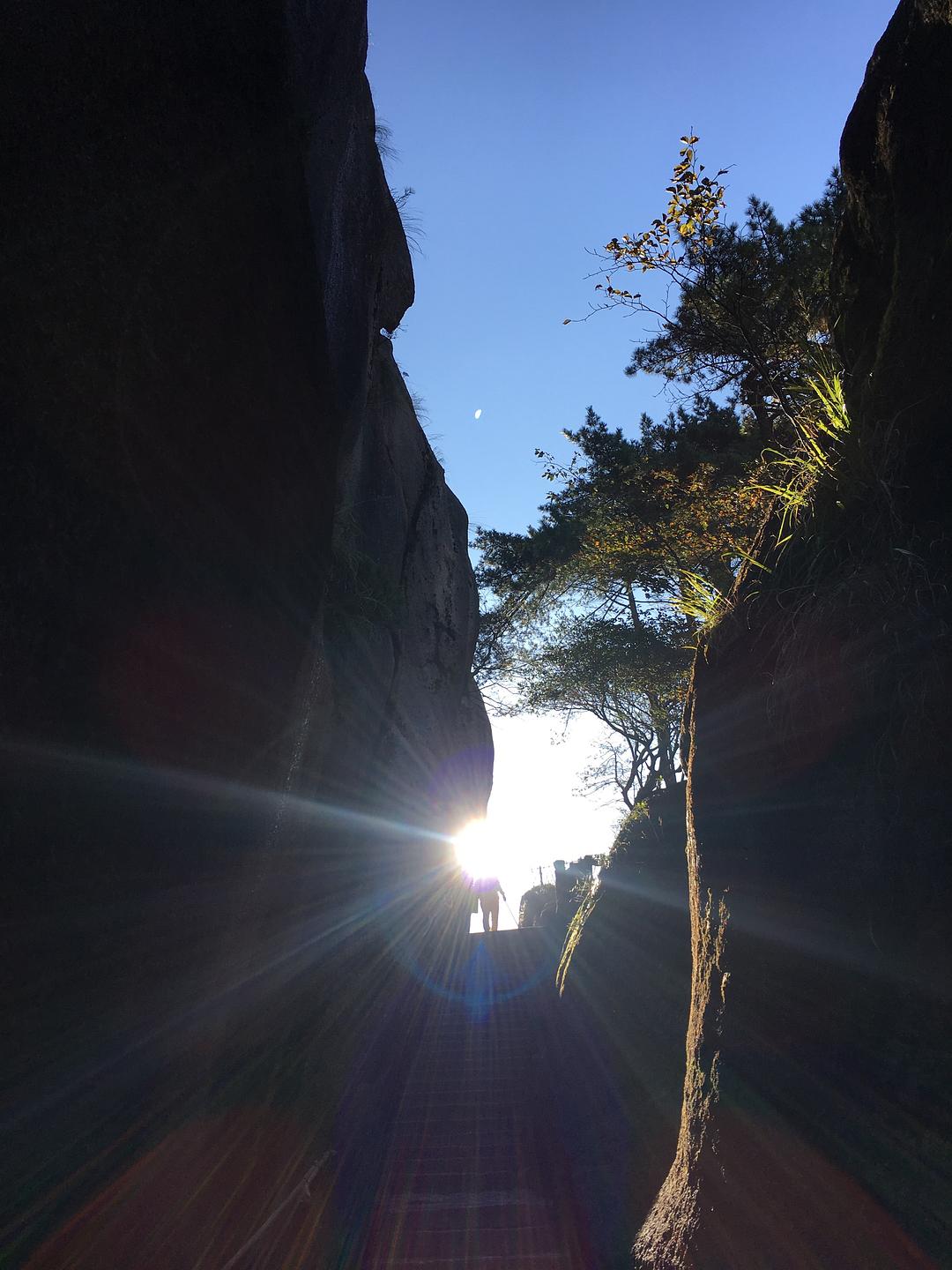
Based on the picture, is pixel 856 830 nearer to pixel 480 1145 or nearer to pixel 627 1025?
pixel 627 1025

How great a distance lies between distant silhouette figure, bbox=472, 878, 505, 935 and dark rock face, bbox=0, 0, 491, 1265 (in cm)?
1101

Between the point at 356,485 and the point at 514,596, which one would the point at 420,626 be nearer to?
the point at 356,485

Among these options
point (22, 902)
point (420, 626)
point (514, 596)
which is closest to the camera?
point (22, 902)

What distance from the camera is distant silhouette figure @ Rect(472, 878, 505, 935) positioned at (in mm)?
17578

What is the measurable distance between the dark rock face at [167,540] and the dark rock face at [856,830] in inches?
113

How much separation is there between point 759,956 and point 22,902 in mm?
3383

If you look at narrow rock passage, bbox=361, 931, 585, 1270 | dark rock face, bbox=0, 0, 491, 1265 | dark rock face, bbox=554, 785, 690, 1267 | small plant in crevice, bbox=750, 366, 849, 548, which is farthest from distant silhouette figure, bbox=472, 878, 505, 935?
small plant in crevice, bbox=750, 366, 849, 548

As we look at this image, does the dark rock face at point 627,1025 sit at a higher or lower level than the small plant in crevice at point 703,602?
lower

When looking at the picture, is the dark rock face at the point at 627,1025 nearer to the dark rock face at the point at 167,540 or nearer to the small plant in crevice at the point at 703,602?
the dark rock face at the point at 167,540

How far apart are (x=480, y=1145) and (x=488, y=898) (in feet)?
32.1

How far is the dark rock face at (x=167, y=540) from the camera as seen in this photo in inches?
126

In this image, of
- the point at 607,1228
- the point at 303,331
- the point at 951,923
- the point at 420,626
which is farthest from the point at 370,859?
the point at 951,923

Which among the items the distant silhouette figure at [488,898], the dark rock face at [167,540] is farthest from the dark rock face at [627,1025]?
the distant silhouette figure at [488,898]

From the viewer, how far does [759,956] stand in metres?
3.79
